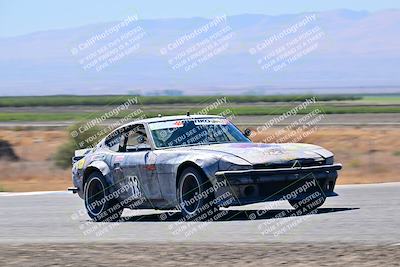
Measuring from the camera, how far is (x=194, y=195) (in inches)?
503

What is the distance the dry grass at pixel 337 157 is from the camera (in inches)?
1046

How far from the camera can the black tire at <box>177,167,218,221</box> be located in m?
12.6

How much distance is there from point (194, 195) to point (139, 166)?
118cm

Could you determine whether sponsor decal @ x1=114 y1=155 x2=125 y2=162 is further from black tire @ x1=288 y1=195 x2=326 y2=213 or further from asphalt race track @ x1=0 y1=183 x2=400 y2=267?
black tire @ x1=288 y1=195 x2=326 y2=213

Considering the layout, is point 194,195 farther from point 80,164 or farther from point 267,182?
point 80,164

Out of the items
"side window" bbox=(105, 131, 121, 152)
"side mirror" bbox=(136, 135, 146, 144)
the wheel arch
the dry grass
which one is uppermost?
"side window" bbox=(105, 131, 121, 152)

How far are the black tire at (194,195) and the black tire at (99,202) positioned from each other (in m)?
1.68

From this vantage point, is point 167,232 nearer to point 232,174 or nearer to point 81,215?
point 232,174

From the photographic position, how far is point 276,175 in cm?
1251

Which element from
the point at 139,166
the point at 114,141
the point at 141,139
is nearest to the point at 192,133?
the point at 141,139

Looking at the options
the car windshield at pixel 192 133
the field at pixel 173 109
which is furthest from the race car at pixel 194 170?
the field at pixel 173 109

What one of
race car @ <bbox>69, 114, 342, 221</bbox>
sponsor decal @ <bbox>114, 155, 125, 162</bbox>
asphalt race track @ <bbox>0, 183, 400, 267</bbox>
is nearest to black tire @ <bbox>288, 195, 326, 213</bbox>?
race car @ <bbox>69, 114, 342, 221</bbox>

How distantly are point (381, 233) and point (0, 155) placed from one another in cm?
2803

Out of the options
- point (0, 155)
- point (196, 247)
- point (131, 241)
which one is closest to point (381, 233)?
point (196, 247)
